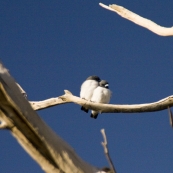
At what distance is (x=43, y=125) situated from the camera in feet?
3.14

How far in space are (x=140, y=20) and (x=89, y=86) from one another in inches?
217

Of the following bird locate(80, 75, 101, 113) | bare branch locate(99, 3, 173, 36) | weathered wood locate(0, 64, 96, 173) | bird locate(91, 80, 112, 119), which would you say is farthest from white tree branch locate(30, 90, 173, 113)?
bird locate(80, 75, 101, 113)

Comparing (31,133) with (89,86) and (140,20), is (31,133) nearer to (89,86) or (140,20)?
(140,20)

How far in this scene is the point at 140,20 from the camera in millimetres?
2580

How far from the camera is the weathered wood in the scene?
90 centimetres

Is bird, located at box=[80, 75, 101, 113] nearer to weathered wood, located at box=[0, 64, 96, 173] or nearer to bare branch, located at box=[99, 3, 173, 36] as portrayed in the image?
bare branch, located at box=[99, 3, 173, 36]

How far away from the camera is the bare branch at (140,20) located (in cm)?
213

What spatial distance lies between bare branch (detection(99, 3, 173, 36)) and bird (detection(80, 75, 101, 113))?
476 cm

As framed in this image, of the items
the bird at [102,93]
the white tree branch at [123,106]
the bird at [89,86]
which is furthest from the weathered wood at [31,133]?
the bird at [89,86]

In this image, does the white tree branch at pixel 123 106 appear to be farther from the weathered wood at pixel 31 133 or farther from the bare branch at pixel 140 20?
the weathered wood at pixel 31 133

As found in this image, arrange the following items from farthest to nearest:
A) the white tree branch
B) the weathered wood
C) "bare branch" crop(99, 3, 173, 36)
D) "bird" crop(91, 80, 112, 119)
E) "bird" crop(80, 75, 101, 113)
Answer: "bird" crop(80, 75, 101, 113)
"bird" crop(91, 80, 112, 119)
the white tree branch
"bare branch" crop(99, 3, 173, 36)
the weathered wood

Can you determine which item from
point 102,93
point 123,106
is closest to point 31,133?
point 123,106

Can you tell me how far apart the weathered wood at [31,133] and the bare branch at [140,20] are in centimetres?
130

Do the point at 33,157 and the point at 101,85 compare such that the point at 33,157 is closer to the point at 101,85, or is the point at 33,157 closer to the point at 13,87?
the point at 13,87
